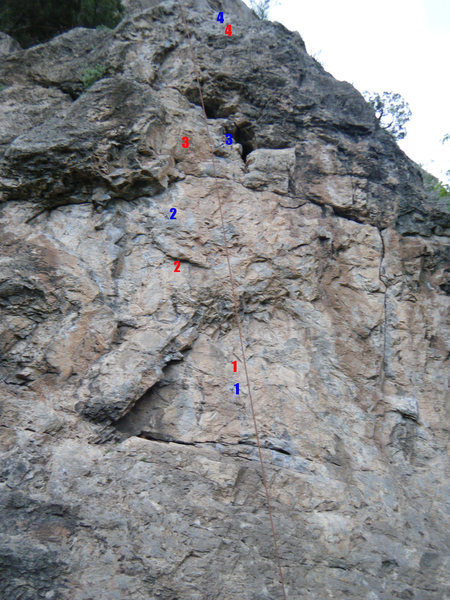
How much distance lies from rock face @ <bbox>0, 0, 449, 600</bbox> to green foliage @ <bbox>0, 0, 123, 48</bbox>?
1.86 metres

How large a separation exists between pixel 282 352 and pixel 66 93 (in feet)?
16.2

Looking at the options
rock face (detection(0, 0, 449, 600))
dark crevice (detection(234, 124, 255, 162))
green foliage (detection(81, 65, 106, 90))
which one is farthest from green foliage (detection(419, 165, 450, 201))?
green foliage (detection(81, 65, 106, 90))

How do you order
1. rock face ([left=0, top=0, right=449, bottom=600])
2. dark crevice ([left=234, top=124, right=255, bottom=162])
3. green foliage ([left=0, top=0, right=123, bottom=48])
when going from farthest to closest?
green foliage ([left=0, top=0, right=123, bottom=48])
dark crevice ([left=234, top=124, right=255, bottom=162])
rock face ([left=0, top=0, right=449, bottom=600])

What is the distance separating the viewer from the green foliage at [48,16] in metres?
8.47

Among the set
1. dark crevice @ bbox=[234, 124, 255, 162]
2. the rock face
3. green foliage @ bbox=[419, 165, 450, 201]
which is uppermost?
green foliage @ bbox=[419, 165, 450, 201]

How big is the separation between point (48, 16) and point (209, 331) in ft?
22.8

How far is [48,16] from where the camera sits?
862cm

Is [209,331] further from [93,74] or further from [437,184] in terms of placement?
[437,184]

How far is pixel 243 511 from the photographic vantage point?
4512 mm

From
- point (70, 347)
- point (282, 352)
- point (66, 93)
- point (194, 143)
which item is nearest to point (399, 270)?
point (282, 352)

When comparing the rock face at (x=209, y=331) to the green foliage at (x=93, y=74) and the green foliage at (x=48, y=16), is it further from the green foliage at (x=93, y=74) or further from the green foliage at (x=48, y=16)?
the green foliage at (x=48, y=16)

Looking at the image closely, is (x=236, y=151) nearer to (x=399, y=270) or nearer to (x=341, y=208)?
(x=341, y=208)

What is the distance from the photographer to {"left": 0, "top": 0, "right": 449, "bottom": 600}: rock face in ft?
14.0

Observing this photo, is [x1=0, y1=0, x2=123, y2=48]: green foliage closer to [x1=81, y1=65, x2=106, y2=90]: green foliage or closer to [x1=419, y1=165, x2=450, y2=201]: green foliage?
[x1=81, y1=65, x2=106, y2=90]: green foliage
